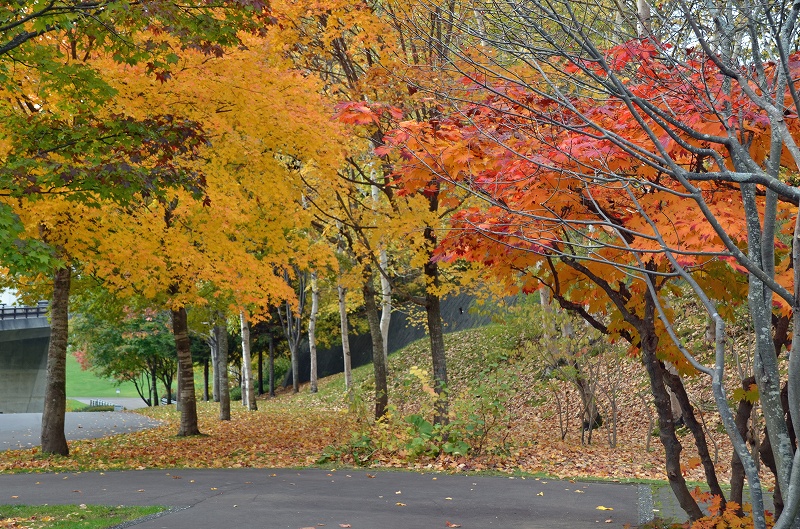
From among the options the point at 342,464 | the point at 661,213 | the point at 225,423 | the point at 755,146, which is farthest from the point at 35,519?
the point at 225,423

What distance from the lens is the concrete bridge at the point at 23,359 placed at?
41562 mm

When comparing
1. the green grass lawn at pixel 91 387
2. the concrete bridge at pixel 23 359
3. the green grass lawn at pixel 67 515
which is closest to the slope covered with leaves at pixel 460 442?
the green grass lawn at pixel 67 515

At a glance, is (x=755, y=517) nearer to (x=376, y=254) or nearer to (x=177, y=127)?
(x=177, y=127)

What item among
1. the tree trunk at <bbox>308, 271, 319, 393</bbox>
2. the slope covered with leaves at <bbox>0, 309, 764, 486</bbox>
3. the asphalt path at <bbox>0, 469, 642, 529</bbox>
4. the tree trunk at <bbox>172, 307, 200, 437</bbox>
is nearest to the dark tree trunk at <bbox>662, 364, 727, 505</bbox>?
the asphalt path at <bbox>0, 469, 642, 529</bbox>

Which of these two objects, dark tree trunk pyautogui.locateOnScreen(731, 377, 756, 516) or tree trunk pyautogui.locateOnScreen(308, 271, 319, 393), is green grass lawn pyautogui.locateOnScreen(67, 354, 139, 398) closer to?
tree trunk pyautogui.locateOnScreen(308, 271, 319, 393)

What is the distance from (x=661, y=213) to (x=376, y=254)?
7923mm

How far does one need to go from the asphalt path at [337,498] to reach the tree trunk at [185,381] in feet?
17.4

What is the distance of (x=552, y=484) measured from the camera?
30.5 ft

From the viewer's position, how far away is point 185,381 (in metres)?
16.5

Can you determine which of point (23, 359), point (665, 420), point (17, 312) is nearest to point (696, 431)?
point (665, 420)

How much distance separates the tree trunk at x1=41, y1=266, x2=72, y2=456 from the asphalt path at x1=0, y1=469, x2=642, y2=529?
2691mm

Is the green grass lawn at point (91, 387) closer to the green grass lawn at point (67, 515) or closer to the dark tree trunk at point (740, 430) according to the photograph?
the green grass lawn at point (67, 515)

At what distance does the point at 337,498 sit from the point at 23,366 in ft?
138

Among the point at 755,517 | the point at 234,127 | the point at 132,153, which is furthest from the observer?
the point at 234,127
